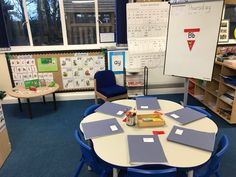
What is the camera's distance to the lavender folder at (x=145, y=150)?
1.42 meters

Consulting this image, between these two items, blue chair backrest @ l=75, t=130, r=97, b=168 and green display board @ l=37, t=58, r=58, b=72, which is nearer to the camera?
blue chair backrest @ l=75, t=130, r=97, b=168

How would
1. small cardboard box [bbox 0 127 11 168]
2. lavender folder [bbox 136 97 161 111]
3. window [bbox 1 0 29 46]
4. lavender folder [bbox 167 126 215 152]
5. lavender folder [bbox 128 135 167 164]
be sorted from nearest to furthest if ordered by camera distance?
lavender folder [bbox 128 135 167 164] < lavender folder [bbox 167 126 215 152] < lavender folder [bbox 136 97 161 111] < small cardboard box [bbox 0 127 11 168] < window [bbox 1 0 29 46]

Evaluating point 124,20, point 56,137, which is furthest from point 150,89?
point 56,137

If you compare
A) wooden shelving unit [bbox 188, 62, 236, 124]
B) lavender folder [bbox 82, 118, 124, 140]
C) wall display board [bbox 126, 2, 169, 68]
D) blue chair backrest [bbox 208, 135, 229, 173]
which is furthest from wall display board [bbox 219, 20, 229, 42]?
lavender folder [bbox 82, 118, 124, 140]

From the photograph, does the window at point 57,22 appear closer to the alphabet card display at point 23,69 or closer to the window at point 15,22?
the window at point 15,22

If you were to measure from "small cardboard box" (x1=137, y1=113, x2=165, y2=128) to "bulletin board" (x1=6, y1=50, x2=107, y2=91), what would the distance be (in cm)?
238

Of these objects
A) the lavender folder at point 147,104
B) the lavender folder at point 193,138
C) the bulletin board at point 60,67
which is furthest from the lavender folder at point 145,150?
the bulletin board at point 60,67

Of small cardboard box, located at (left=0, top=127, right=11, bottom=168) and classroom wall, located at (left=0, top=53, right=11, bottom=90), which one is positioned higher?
classroom wall, located at (left=0, top=53, right=11, bottom=90)

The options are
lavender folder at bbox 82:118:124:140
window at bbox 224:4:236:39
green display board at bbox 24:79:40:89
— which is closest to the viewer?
lavender folder at bbox 82:118:124:140

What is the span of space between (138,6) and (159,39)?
0.69m

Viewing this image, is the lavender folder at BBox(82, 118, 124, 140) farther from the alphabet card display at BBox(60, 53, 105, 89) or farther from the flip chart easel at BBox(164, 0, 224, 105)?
the alphabet card display at BBox(60, 53, 105, 89)

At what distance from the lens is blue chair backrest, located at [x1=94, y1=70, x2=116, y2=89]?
3742 millimetres

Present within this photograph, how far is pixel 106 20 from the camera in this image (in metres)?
4.08

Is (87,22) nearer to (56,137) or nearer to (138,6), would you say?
(138,6)
